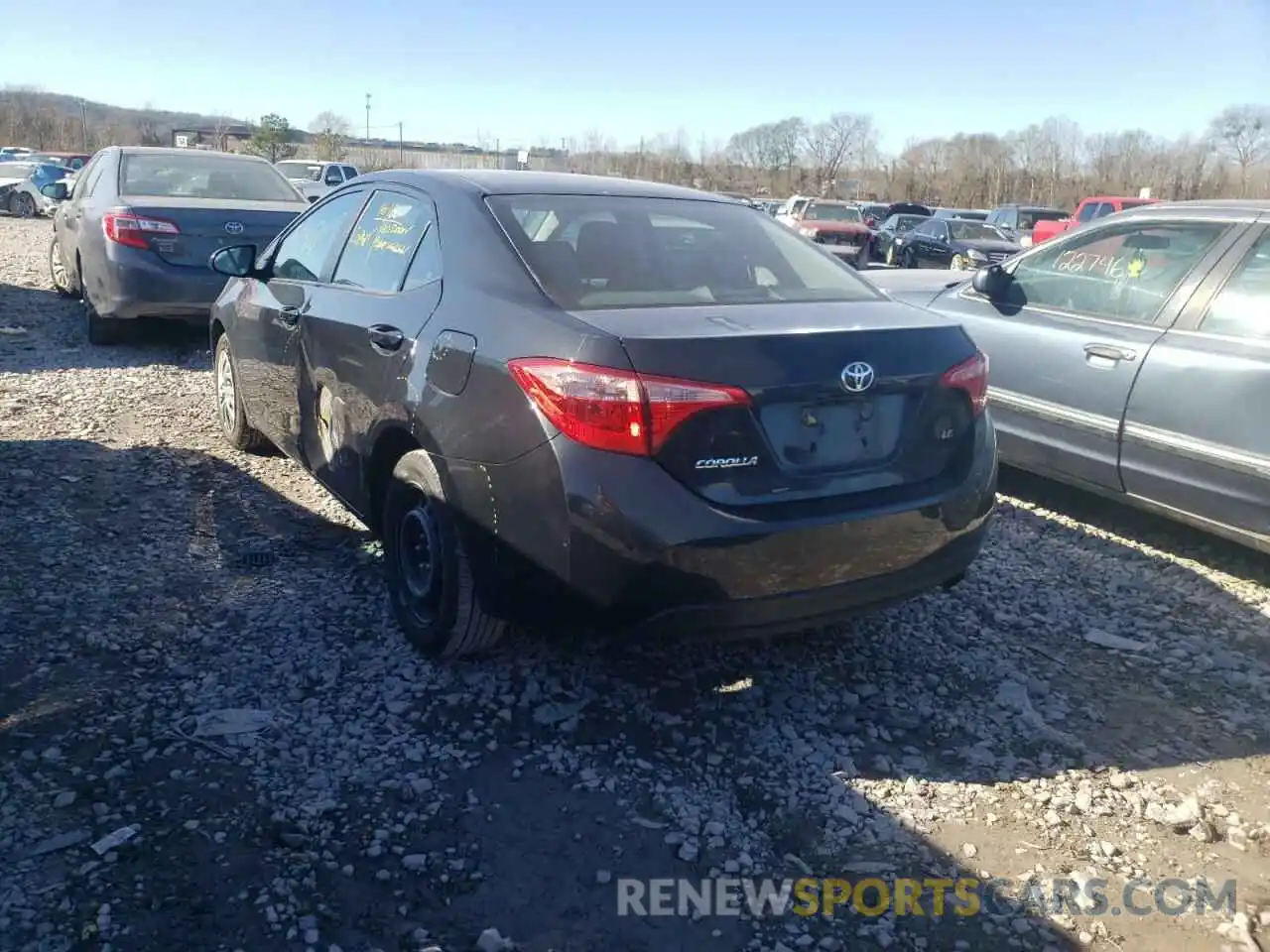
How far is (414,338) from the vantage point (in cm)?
353

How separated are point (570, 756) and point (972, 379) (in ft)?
5.68

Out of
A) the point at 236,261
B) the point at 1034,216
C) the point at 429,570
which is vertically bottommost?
the point at 429,570

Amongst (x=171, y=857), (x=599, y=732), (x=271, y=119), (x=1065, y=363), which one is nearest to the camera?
(x=171, y=857)

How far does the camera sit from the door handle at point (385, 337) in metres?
3.62

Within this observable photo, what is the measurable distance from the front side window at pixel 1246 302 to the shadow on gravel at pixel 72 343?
7132 mm

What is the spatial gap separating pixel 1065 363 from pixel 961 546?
2.24 m

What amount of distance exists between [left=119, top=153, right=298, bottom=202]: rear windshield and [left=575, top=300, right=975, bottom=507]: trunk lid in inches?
272

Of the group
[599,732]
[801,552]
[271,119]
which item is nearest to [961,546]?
[801,552]

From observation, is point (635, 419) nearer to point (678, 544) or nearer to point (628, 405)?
point (628, 405)

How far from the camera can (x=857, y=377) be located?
3045 mm

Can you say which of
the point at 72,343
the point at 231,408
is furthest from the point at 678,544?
the point at 72,343

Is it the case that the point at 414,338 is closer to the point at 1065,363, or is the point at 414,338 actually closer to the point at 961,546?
the point at 961,546

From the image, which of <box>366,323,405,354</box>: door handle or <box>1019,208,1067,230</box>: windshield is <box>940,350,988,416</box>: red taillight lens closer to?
<box>366,323,405,354</box>: door handle

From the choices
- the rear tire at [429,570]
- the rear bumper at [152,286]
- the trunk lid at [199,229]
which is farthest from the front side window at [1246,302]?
the rear bumper at [152,286]
